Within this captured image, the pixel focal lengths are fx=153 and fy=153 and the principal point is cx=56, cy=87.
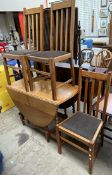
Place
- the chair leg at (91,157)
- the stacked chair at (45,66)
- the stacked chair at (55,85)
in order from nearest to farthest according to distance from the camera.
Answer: the chair leg at (91,157)
the stacked chair at (55,85)
the stacked chair at (45,66)

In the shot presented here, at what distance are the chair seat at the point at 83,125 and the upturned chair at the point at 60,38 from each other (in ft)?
1.01

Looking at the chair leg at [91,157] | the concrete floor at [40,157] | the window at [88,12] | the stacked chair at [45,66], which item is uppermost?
the window at [88,12]

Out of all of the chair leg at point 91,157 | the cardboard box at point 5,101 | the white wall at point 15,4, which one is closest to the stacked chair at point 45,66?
the chair leg at point 91,157

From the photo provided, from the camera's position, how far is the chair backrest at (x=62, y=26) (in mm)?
1668

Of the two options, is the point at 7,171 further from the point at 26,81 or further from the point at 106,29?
the point at 106,29

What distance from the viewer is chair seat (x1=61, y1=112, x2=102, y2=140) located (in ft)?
4.70

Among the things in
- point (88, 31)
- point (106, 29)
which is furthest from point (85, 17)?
point (106, 29)

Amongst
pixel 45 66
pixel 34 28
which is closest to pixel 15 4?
pixel 34 28

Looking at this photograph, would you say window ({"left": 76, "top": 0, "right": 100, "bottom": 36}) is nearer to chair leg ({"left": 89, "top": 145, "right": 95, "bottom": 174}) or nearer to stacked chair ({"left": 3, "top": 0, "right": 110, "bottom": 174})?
stacked chair ({"left": 3, "top": 0, "right": 110, "bottom": 174})

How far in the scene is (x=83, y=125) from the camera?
1.52 metres

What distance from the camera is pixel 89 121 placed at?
157 cm

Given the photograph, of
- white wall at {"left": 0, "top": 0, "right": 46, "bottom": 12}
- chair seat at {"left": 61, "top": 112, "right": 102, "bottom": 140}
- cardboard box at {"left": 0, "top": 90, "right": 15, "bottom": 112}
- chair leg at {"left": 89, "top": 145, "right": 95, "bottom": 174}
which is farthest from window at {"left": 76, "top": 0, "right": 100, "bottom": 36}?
chair leg at {"left": 89, "top": 145, "right": 95, "bottom": 174}

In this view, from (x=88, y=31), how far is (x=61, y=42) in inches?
122

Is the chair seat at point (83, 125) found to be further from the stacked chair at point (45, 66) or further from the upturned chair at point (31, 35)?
the upturned chair at point (31, 35)
